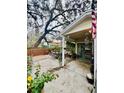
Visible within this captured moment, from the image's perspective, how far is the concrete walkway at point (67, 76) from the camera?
161 cm

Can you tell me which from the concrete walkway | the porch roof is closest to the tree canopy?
the porch roof

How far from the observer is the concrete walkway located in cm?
161

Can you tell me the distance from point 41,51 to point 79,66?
0.32 meters

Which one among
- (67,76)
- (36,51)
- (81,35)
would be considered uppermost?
(81,35)

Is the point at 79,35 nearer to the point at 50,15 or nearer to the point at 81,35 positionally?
the point at 81,35

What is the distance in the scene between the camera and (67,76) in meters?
1.65

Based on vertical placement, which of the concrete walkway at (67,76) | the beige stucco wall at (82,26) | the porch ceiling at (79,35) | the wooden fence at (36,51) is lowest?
the concrete walkway at (67,76)

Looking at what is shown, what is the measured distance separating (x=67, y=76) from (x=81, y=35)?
0.34 meters

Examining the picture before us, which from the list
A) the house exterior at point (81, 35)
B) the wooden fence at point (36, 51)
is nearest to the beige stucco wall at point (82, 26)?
the house exterior at point (81, 35)

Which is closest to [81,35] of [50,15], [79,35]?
[79,35]

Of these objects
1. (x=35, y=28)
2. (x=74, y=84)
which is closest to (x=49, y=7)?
(x=35, y=28)

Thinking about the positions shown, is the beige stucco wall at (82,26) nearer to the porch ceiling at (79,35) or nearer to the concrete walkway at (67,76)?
the porch ceiling at (79,35)

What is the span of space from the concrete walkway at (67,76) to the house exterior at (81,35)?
85 millimetres
